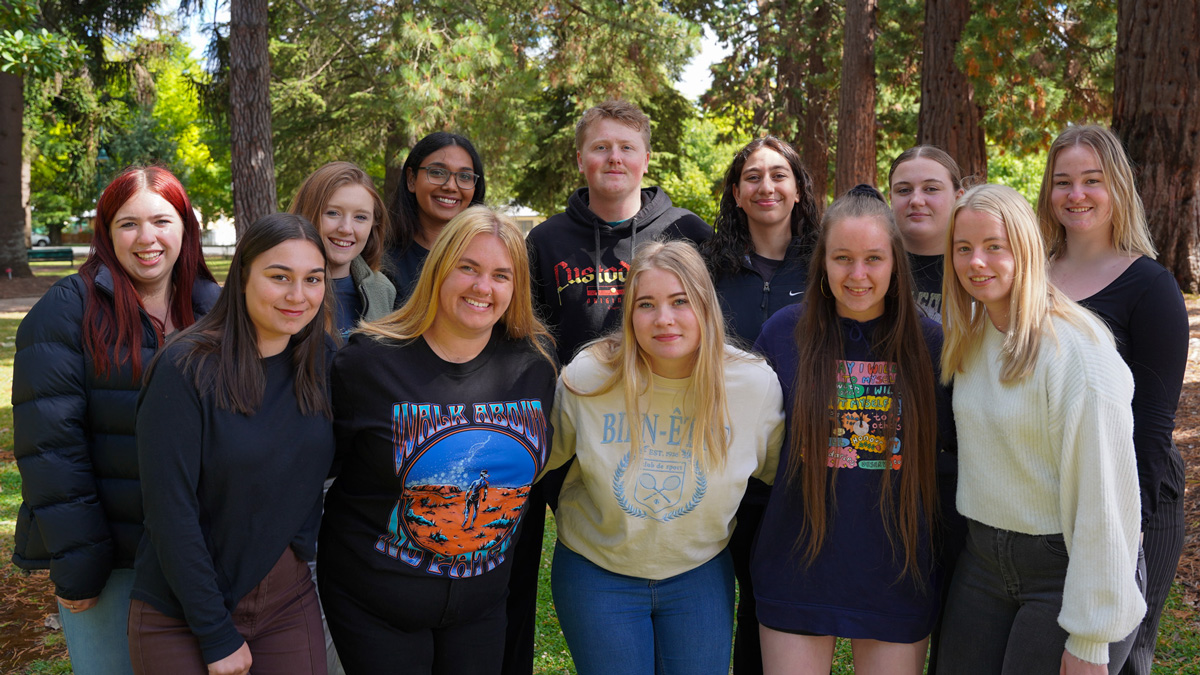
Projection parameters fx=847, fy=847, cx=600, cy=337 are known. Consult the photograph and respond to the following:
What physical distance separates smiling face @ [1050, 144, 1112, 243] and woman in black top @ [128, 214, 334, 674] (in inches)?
96.7

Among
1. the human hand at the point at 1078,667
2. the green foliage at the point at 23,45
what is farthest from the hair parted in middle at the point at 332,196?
the green foliage at the point at 23,45

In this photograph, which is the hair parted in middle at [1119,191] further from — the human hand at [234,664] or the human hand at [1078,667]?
the human hand at [234,664]

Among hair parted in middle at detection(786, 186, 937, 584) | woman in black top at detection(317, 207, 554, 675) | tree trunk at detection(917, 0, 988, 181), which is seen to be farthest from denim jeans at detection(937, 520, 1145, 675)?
tree trunk at detection(917, 0, 988, 181)

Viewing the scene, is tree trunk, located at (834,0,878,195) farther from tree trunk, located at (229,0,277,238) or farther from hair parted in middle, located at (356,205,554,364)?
hair parted in middle, located at (356,205,554,364)

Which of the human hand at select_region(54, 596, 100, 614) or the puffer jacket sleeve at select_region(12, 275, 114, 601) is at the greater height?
the puffer jacket sleeve at select_region(12, 275, 114, 601)

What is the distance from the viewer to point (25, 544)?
255cm

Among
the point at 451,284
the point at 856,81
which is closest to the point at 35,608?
the point at 451,284

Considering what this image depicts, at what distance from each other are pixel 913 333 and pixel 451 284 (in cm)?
149

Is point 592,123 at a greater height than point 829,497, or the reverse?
point 592,123

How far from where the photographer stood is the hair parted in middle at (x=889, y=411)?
2.63 m

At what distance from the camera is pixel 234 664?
2.26m

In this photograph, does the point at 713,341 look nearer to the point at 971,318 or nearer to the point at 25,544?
the point at 971,318

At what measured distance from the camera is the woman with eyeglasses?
3.89 meters

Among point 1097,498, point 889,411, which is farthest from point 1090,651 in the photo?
point 889,411
